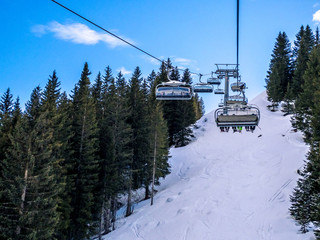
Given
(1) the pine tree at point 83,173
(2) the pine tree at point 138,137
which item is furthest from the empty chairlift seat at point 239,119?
(2) the pine tree at point 138,137

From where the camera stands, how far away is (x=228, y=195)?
2772cm

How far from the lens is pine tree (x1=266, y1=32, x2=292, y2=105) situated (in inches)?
2376

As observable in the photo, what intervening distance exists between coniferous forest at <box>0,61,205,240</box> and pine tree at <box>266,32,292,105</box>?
35.0 m

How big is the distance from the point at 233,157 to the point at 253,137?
32.9 feet

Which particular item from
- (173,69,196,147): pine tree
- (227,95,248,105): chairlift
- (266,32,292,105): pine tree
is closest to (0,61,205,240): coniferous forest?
(173,69,196,147): pine tree

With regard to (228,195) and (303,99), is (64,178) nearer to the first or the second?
(228,195)

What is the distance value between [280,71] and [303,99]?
35.9 meters

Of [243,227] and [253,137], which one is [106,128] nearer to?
[243,227]

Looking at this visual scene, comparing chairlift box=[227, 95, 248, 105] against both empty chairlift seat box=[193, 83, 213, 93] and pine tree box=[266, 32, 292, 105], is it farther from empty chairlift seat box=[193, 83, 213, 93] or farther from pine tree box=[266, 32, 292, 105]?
pine tree box=[266, 32, 292, 105]

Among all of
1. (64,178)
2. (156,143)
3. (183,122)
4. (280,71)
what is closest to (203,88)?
(64,178)

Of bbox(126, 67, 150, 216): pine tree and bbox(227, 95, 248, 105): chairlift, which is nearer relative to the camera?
bbox(227, 95, 248, 105): chairlift

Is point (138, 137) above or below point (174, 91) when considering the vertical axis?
below

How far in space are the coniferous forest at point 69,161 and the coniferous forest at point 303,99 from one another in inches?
655

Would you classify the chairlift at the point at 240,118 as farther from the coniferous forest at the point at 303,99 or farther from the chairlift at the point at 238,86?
the coniferous forest at the point at 303,99
